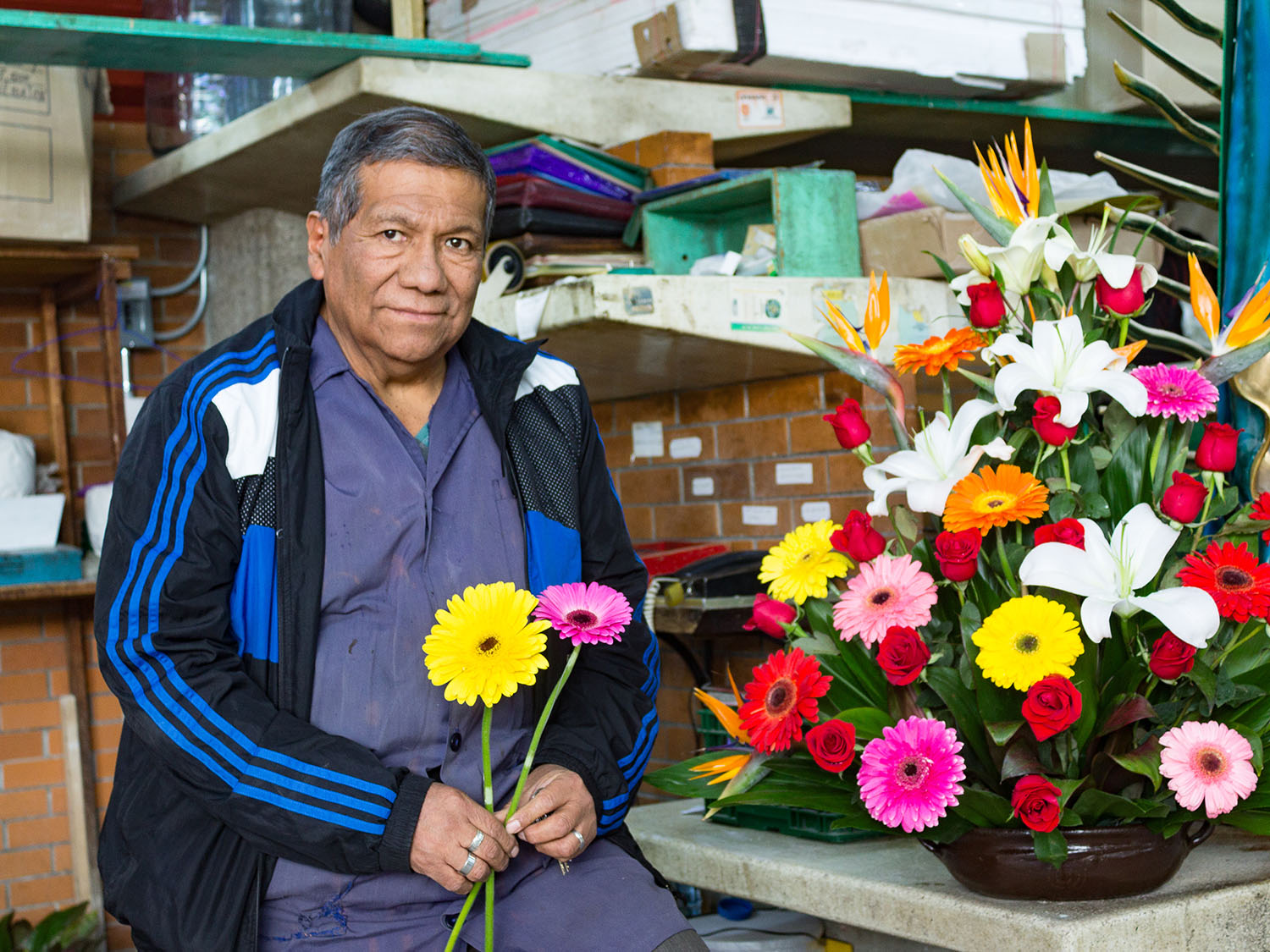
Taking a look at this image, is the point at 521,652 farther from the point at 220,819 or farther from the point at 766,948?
the point at 766,948

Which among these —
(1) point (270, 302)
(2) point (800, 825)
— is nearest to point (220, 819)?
(2) point (800, 825)

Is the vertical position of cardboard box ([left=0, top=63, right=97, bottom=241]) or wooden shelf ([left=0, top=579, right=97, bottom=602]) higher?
cardboard box ([left=0, top=63, right=97, bottom=241])

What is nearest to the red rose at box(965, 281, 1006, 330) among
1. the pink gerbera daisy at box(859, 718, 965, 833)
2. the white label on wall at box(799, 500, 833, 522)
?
the pink gerbera daisy at box(859, 718, 965, 833)

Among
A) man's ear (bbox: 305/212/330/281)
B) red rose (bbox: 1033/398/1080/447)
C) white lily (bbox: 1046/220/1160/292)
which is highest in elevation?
man's ear (bbox: 305/212/330/281)

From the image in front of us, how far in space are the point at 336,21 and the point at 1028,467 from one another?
1964mm

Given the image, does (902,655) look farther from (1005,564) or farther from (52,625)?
(52,625)

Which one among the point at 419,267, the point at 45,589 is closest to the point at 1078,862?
the point at 419,267

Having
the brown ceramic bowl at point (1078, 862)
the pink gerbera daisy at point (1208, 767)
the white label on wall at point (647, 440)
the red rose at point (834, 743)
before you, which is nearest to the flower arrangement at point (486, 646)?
the red rose at point (834, 743)

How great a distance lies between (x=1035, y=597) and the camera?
136 centimetres

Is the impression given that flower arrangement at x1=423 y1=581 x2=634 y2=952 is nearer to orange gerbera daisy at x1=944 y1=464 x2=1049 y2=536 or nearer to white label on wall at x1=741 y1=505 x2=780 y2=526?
orange gerbera daisy at x1=944 y1=464 x2=1049 y2=536

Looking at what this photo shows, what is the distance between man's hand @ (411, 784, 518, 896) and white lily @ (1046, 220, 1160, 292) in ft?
3.01

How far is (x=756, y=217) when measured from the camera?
106 inches

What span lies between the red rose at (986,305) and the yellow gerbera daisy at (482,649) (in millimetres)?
674

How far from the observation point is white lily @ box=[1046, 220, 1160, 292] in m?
1.52
